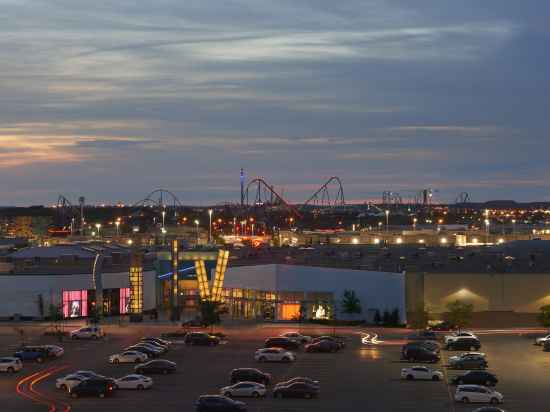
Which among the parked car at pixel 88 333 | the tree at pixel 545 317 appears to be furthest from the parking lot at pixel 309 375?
the tree at pixel 545 317

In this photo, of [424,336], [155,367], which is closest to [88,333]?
[155,367]

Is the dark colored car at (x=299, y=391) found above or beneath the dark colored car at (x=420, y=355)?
beneath

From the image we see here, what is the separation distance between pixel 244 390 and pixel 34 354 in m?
7.17

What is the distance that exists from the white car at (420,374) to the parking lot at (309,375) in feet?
0.68

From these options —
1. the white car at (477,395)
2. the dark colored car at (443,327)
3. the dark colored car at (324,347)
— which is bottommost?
the white car at (477,395)

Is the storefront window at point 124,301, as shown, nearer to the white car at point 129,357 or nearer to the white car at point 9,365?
the white car at point 129,357

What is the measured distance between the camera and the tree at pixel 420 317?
99.7ft

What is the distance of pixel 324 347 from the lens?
2603 centimetres

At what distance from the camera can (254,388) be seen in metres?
19.1

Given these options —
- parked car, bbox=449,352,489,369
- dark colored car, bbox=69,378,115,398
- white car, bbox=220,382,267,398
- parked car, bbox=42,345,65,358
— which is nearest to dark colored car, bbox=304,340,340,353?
parked car, bbox=449,352,489,369

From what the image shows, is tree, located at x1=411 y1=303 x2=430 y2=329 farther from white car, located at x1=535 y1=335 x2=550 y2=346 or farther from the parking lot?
white car, located at x1=535 y1=335 x2=550 y2=346

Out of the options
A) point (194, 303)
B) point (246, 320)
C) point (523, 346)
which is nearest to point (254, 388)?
point (523, 346)

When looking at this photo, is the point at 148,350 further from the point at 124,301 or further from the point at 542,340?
the point at 124,301

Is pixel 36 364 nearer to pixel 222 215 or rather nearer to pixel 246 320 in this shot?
pixel 246 320
